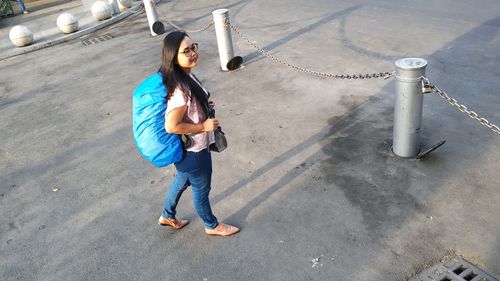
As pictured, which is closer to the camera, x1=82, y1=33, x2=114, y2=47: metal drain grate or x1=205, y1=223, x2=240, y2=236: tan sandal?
x1=205, y1=223, x2=240, y2=236: tan sandal

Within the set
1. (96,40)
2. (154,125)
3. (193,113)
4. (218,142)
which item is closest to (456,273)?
(218,142)

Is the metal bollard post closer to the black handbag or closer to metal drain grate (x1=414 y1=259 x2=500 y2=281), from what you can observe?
the black handbag

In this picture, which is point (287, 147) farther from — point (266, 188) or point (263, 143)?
point (266, 188)

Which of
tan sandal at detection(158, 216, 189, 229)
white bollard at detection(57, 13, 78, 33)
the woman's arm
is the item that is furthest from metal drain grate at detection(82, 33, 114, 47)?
the woman's arm

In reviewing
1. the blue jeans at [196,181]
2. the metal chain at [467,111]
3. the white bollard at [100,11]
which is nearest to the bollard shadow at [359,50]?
the metal chain at [467,111]

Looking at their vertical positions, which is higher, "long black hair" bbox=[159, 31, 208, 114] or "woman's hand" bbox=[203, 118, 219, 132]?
"long black hair" bbox=[159, 31, 208, 114]

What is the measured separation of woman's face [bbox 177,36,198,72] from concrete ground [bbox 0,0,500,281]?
5.81ft

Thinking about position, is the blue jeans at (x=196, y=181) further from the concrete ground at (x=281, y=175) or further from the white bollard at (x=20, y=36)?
the white bollard at (x=20, y=36)

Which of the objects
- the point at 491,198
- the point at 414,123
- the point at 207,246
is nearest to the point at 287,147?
the point at 414,123

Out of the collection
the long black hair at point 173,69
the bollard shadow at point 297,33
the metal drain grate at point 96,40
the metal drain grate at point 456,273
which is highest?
the long black hair at point 173,69

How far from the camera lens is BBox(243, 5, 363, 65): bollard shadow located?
8.91m

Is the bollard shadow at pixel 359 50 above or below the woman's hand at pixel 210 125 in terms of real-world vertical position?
below

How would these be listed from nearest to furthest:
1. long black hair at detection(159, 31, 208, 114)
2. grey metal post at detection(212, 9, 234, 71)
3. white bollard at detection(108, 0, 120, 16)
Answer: long black hair at detection(159, 31, 208, 114), grey metal post at detection(212, 9, 234, 71), white bollard at detection(108, 0, 120, 16)

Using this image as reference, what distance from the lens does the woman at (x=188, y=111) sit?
3.33m
